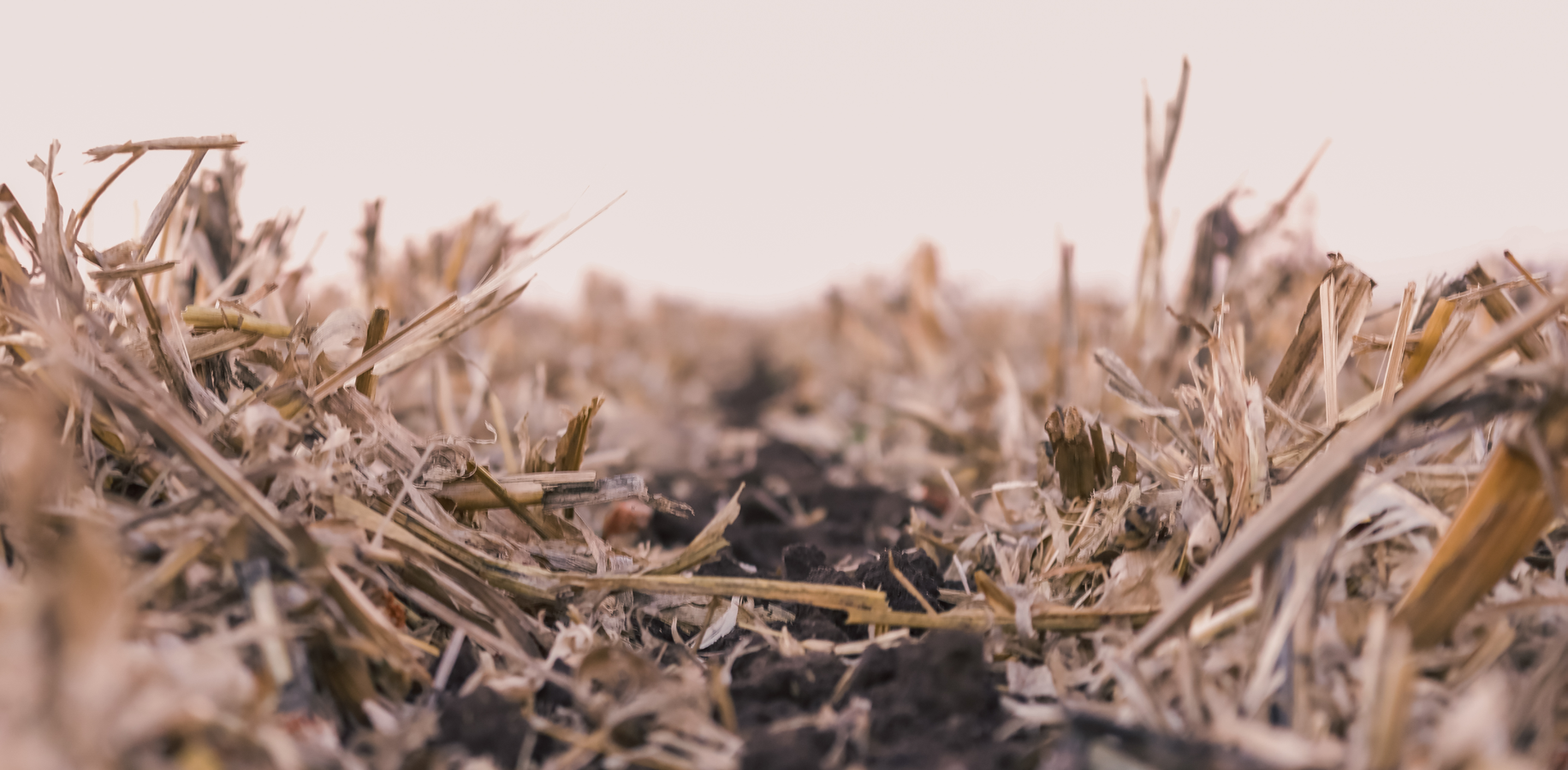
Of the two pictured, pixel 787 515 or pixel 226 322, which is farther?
pixel 787 515

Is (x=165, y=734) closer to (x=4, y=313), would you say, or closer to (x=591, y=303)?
(x=4, y=313)

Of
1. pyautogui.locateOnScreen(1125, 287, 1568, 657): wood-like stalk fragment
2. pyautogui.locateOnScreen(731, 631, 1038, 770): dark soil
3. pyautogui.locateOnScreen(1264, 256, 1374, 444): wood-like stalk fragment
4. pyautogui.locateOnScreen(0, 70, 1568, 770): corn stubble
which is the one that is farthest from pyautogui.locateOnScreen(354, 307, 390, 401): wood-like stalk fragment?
pyautogui.locateOnScreen(1264, 256, 1374, 444): wood-like stalk fragment

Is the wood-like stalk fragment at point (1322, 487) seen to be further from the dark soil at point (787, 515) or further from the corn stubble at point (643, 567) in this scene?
the dark soil at point (787, 515)

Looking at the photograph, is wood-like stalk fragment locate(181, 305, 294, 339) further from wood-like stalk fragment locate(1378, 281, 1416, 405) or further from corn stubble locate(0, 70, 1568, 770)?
wood-like stalk fragment locate(1378, 281, 1416, 405)

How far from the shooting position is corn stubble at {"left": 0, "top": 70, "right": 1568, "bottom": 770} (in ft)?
2.43

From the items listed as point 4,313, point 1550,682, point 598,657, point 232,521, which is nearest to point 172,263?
point 4,313

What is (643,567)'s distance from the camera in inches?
53.1

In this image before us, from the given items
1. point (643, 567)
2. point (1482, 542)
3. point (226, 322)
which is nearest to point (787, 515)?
point (643, 567)

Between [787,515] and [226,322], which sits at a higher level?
[226,322]

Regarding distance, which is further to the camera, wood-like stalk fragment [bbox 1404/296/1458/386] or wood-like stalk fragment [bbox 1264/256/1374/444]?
wood-like stalk fragment [bbox 1264/256/1374/444]

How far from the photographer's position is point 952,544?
5.36 ft

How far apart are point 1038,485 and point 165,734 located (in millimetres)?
1217

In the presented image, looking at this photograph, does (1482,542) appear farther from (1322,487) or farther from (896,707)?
(896,707)

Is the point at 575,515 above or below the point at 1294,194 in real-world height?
below
